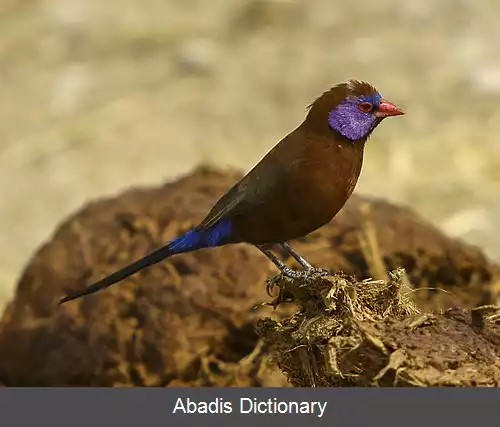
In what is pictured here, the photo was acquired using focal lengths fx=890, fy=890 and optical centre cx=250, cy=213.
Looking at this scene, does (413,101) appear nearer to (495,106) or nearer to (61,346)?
(495,106)

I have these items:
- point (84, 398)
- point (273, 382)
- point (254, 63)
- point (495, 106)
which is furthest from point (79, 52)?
point (84, 398)

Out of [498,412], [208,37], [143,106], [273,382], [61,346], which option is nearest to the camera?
[498,412]

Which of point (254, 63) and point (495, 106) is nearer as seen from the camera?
point (495, 106)

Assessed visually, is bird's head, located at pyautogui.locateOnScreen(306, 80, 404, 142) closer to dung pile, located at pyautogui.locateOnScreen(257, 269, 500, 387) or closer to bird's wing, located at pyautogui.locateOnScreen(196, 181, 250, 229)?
bird's wing, located at pyautogui.locateOnScreen(196, 181, 250, 229)

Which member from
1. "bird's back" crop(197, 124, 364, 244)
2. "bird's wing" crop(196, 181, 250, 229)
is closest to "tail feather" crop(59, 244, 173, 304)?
"bird's wing" crop(196, 181, 250, 229)

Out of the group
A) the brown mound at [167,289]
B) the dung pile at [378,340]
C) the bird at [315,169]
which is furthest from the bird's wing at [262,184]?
the brown mound at [167,289]

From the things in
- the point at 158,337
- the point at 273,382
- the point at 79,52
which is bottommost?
the point at 273,382
